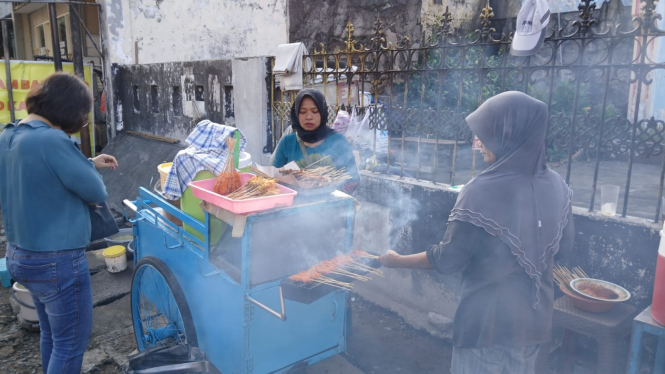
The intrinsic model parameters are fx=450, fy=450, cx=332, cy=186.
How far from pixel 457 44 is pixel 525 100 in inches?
82.4

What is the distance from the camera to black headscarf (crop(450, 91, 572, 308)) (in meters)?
2.09

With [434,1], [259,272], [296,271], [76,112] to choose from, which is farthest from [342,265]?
[434,1]

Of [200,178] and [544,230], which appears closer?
[544,230]

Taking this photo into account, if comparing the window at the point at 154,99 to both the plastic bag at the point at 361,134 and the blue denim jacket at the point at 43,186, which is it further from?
the blue denim jacket at the point at 43,186

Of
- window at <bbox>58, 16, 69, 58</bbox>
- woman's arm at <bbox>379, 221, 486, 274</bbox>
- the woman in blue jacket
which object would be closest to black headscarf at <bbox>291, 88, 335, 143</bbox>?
the woman in blue jacket

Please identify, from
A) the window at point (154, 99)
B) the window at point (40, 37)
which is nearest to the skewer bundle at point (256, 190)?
the window at point (154, 99)

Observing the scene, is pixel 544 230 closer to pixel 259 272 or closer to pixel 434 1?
pixel 259 272

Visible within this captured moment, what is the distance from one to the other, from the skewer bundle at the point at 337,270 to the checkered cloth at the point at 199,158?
932mm

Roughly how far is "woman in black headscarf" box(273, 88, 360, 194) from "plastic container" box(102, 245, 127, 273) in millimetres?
3177

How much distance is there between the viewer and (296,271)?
2.93 meters

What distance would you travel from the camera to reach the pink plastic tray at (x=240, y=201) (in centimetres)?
255

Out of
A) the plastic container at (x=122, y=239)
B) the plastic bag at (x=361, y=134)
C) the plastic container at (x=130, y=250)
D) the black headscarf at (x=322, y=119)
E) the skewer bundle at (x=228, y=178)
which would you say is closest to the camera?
the skewer bundle at (x=228, y=178)

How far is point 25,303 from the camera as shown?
4.40 metres

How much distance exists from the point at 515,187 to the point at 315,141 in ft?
7.46
